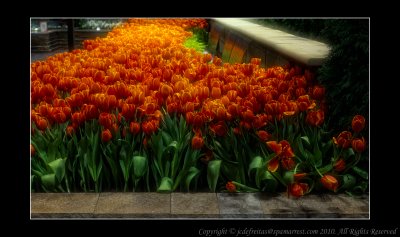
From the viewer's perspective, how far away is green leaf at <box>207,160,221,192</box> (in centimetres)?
415

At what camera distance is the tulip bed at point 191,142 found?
414 cm

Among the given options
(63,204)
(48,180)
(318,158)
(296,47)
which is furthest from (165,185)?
(296,47)

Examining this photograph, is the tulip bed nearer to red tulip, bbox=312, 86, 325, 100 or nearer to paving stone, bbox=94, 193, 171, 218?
red tulip, bbox=312, 86, 325, 100

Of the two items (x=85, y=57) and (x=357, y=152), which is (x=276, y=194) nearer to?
(x=357, y=152)

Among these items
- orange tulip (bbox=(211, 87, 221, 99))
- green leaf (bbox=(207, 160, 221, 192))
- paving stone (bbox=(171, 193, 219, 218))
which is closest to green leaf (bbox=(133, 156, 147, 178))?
paving stone (bbox=(171, 193, 219, 218))

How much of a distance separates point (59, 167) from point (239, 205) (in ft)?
3.94

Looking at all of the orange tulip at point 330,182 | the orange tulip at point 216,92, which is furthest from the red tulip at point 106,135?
the orange tulip at point 330,182

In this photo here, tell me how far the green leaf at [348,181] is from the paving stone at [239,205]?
58cm

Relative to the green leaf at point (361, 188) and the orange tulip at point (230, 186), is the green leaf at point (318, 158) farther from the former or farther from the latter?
the orange tulip at point (230, 186)

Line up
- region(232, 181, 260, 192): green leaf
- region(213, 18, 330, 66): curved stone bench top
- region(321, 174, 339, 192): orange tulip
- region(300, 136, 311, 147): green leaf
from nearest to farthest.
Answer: region(321, 174, 339, 192): orange tulip < region(232, 181, 260, 192): green leaf < region(300, 136, 311, 147): green leaf < region(213, 18, 330, 66): curved stone bench top

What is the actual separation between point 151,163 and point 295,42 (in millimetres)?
2563

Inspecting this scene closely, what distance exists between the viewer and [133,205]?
12.5 ft

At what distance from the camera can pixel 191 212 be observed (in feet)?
12.2

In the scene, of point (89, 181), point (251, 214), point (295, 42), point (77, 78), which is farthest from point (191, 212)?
point (295, 42)
